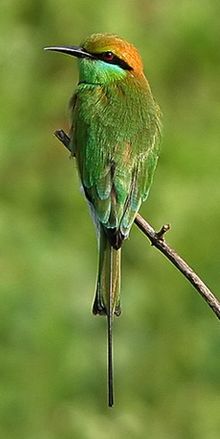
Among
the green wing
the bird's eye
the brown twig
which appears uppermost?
the bird's eye

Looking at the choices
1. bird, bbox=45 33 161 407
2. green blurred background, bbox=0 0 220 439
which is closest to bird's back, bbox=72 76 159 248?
bird, bbox=45 33 161 407

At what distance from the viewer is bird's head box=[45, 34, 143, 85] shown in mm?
2910

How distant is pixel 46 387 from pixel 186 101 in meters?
1.57

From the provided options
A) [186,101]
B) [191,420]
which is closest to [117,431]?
[191,420]

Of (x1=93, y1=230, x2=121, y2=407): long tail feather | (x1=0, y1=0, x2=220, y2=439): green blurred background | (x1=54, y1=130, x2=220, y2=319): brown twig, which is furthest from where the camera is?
(x1=0, y1=0, x2=220, y2=439): green blurred background

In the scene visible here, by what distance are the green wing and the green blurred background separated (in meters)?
1.40

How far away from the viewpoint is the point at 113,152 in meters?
2.90

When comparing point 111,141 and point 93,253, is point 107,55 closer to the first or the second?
point 111,141

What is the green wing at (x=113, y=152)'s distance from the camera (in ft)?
9.43

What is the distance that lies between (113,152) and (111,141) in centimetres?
2

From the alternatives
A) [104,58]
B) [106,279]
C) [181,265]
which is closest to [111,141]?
[104,58]

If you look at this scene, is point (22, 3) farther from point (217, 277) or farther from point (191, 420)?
point (191, 420)

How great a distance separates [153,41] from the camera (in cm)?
561

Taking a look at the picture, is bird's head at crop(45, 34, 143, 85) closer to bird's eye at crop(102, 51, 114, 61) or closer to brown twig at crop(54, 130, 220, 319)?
bird's eye at crop(102, 51, 114, 61)
